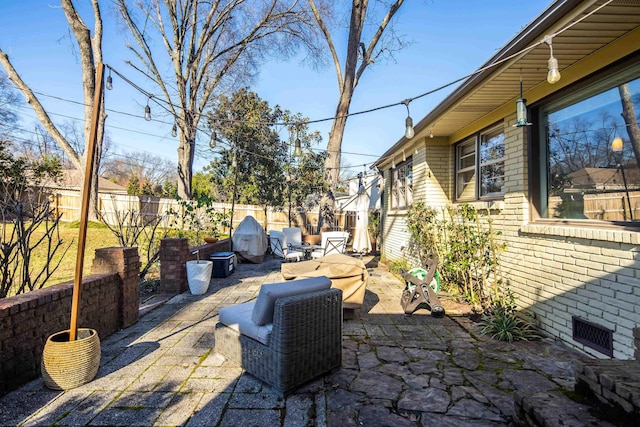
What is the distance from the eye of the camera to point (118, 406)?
237 cm

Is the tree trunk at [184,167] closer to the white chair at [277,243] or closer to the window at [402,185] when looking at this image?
the white chair at [277,243]

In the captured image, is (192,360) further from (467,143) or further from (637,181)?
(467,143)

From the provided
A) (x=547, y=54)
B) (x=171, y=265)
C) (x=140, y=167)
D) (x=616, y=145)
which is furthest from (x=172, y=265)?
(x=140, y=167)

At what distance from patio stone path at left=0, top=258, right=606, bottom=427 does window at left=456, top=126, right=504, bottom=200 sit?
2.38 metres

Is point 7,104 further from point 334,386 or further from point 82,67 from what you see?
point 334,386

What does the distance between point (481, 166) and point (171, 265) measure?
5535 millimetres

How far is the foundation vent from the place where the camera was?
2992 millimetres

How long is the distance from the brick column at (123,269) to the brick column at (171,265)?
167 centimetres

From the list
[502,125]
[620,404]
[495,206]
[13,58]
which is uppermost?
[13,58]

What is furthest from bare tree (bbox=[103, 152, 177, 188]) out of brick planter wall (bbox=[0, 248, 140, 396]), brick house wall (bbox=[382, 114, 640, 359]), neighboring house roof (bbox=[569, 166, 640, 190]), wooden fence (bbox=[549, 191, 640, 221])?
neighboring house roof (bbox=[569, 166, 640, 190])

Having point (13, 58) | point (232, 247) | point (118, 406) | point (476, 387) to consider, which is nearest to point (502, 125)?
point (476, 387)

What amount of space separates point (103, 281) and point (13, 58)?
12304 mm

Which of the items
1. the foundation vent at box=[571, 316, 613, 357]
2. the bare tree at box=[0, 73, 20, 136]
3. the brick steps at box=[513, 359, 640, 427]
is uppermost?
the bare tree at box=[0, 73, 20, 136]

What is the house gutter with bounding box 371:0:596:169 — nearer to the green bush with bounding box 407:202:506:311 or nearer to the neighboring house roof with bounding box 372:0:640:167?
the neighboring house roof with bounding box 372:0:640:167
